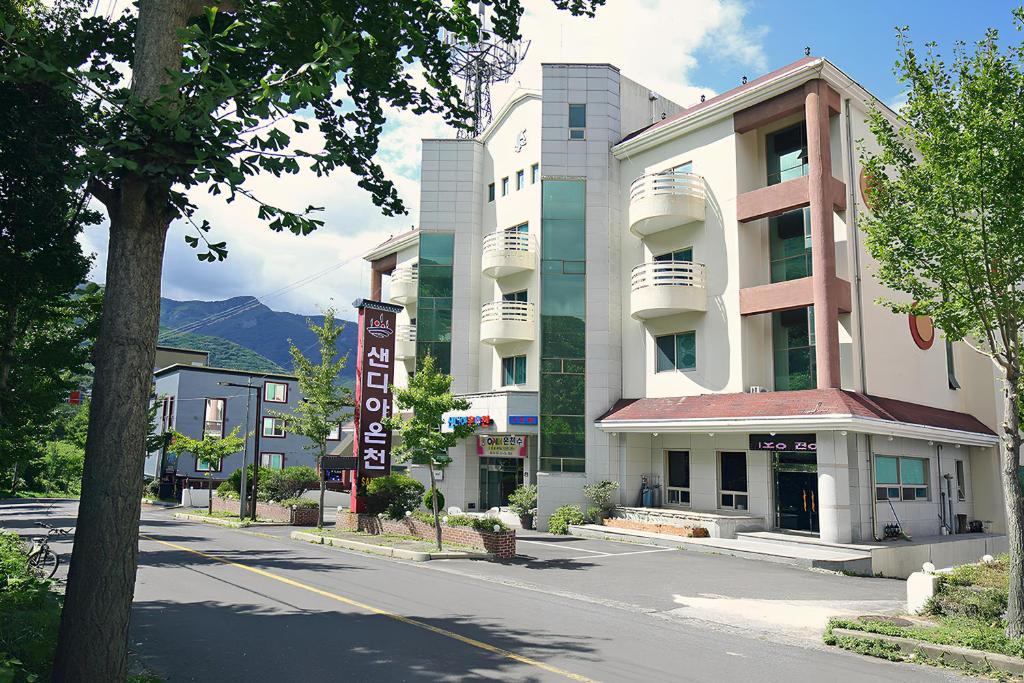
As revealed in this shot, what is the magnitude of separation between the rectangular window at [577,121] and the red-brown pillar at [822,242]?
34.1ft

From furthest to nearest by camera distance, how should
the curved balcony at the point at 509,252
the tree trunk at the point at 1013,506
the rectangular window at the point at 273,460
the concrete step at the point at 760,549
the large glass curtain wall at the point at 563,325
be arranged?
1. the rectangular window at the point at 273,460
2. the curved balcony at the point at 509,252
3. the large glass curtain wall at the point at 563,325
4. the concrete step at the point at 760,549
5. the tree trunk at the point at 1013,506

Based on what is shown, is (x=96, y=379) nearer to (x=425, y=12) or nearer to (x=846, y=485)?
(x=425, y=12)

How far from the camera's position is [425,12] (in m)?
8.93

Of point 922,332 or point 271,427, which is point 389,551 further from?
point 271,427

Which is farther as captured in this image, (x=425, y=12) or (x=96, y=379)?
(x=425, y=12)

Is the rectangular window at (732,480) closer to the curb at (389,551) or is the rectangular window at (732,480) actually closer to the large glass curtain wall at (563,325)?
the large glass curtain wall at (563,325)

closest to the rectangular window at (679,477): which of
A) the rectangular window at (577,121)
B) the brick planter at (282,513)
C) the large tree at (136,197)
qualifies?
the rectangular window at (577,121)

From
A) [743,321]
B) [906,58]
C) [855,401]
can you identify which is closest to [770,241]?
[743,321]

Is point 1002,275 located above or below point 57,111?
below

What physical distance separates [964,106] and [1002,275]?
296cm

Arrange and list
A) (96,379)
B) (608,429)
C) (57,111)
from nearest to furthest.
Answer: (96,379) → (57,111) → (608,429)

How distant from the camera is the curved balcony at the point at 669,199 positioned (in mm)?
28344

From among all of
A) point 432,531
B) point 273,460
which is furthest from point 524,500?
point 273,460

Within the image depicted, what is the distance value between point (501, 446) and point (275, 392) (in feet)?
105
